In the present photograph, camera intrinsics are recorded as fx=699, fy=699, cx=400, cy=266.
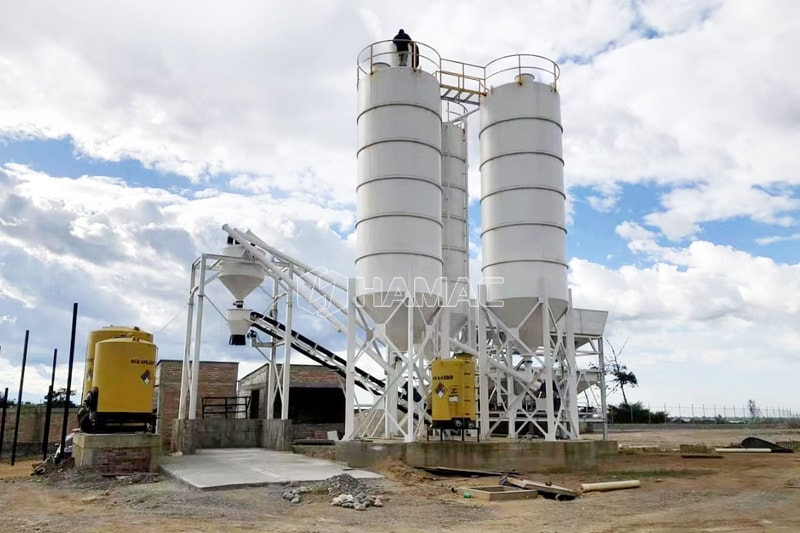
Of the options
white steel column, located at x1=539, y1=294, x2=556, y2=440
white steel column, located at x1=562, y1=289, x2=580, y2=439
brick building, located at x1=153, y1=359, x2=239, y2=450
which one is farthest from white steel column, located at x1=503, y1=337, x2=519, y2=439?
brick building, located at x1=153, y1=359, x2=239, y2=450

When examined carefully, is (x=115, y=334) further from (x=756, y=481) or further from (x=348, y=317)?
(x=756, y=481)

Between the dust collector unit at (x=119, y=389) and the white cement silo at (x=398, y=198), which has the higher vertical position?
the white cement silo at (x=398, y=198)

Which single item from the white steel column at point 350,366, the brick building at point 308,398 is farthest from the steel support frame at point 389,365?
the brick building at point 308,398

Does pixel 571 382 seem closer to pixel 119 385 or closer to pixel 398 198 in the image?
pixel 398 198

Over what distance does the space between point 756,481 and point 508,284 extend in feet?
27.3

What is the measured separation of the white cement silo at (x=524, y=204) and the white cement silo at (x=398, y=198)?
6.82ft

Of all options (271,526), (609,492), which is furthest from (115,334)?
(609,492)

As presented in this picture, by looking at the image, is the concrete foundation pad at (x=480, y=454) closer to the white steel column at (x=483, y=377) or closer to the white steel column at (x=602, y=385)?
the white steel column at (x=483, y=377)

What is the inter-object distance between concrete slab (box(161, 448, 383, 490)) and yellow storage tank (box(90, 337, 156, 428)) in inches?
68.2

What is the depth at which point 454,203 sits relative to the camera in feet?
84.4

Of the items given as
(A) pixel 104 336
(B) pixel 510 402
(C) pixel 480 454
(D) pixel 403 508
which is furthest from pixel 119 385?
(B) pixel 510 402

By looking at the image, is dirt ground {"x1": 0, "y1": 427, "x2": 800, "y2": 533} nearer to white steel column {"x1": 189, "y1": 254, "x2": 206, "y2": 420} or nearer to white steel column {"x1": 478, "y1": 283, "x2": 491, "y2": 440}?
white steel column {"x1": 478, "y1": 283, "x2": 491, "y2": 440}

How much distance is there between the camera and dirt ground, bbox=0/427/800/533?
10734mm

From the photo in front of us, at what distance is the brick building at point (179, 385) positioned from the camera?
3066cm
